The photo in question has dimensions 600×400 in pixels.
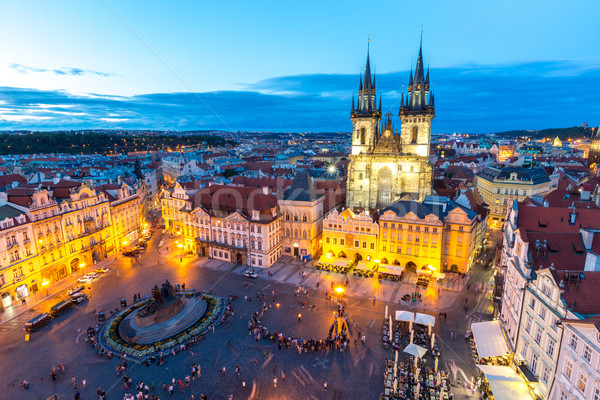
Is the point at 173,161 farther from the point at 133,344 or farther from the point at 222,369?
the point at 222,369

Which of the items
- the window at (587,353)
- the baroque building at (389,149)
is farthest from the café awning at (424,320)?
the baroque building at (389,149)

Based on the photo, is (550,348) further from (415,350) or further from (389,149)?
(389,149)

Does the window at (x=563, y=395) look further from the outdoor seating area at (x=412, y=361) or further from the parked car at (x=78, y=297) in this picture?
the parked car at (x=78, y=297)

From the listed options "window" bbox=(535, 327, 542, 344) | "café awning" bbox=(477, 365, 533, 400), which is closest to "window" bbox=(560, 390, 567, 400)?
"café awning" bbox=(477, 365, 533, 400)

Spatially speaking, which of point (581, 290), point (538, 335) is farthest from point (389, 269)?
point (581, 290)

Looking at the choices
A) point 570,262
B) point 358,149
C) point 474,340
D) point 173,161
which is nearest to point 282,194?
point 358,149

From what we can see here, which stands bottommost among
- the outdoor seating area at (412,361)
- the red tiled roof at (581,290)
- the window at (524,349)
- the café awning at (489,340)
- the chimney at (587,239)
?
the outdoor seating area at (412,361)
